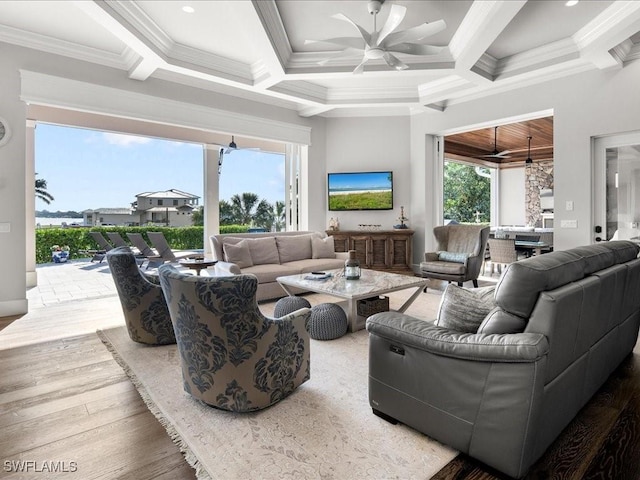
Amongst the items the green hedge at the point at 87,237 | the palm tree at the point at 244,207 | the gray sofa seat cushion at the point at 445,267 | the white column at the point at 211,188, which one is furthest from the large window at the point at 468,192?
the white column at the point at 211,188

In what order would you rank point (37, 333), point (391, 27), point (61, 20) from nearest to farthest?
point (391, 27) → point (37, 333) → point (61, 20)

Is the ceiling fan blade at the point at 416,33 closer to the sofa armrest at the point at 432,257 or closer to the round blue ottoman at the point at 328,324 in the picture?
the round blue ottoman at the point at 328,324

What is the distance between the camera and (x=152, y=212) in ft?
30.9

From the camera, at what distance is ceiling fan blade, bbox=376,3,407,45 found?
2.91m

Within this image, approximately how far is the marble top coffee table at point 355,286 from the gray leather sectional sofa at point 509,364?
1270 millimetres

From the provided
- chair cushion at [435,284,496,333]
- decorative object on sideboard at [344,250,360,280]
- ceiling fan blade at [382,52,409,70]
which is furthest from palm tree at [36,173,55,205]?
chair cushion at [435,284,496,333]

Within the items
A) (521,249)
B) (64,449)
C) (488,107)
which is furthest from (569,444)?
(521,249)

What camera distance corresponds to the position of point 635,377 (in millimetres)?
2488

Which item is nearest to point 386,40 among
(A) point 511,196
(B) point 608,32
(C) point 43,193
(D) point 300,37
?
(D) point 300,37

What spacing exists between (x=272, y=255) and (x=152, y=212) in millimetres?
5734

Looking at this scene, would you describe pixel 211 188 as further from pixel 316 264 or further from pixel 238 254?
pixel 316 264

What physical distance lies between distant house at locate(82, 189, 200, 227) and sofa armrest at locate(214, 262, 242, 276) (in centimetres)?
557

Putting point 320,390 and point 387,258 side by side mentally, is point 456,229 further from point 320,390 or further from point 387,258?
point 320,390

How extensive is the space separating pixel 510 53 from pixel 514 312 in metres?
4.34
